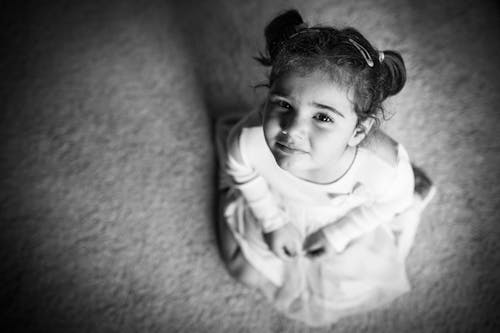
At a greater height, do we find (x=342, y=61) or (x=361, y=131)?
(x=342, y=61)

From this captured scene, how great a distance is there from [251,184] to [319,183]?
0.46 feet

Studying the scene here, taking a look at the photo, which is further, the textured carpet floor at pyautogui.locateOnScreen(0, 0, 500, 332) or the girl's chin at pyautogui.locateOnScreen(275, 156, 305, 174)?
the textured carpet floor at pyautogui.locateOnScreen(0, 0, 500, 332)

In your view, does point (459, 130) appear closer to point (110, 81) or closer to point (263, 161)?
point (263, 161)

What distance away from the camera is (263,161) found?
69 cm

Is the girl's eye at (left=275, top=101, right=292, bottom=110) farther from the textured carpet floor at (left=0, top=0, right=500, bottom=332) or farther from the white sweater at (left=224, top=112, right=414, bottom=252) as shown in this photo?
the textured carpet floor at (left=0, top=0, right=500, bottom=332)

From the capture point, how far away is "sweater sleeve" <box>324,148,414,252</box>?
63 centimetres

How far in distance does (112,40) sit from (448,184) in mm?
1038

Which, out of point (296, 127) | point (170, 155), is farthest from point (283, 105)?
point (170, 155)

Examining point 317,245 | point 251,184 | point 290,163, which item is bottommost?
point 317,245

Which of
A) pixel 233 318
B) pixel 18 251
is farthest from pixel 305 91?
pixel 18 251

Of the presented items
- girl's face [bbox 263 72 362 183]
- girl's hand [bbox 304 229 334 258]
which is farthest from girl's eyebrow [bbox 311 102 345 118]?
girl's hand [bbox 304 229 334 258]

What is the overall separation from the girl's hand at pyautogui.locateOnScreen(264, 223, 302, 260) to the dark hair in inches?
12.3

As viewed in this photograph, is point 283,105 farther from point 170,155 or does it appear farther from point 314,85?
point 170,155

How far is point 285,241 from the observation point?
752 millimetres
